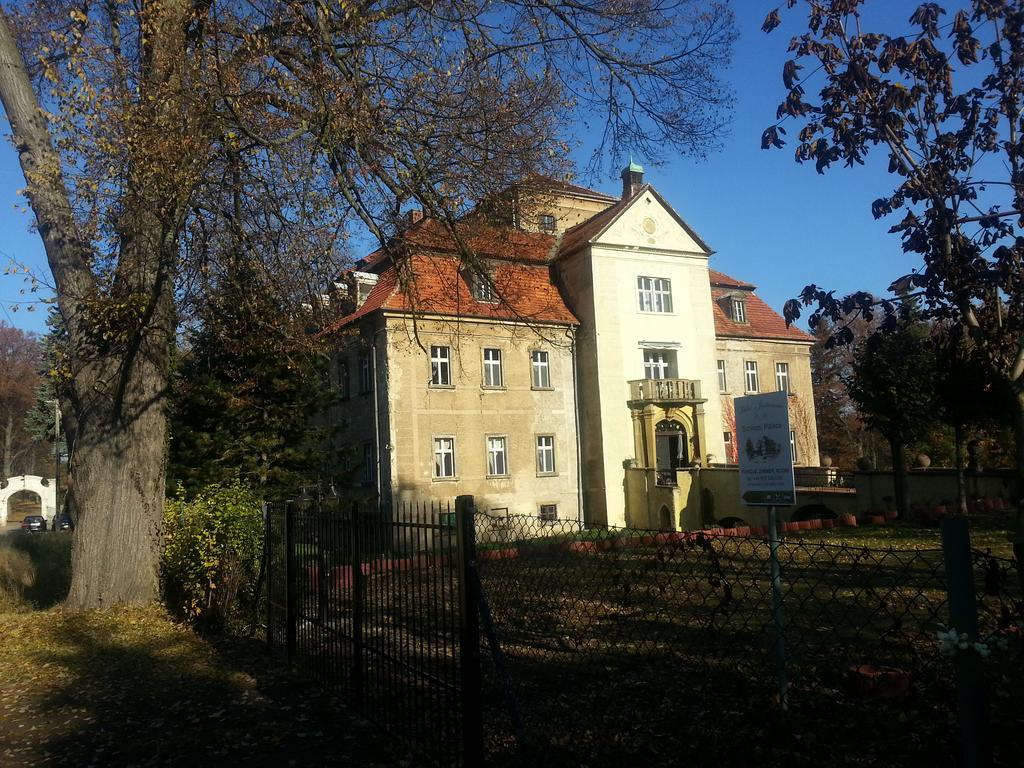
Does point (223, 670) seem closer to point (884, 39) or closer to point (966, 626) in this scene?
point (966, 626)

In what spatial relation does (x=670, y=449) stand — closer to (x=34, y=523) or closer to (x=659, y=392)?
(x=659, y=392)

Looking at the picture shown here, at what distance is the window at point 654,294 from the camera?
3053 centimetres

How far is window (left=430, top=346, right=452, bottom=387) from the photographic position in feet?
87.2

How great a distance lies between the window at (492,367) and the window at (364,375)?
403 centimetres

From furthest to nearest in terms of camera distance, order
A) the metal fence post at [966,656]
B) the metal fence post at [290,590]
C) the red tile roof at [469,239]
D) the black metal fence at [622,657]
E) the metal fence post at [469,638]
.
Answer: the red tile roof at [469,239] < the metal fence post at [290,590] < the metal fence post at [469,638] < the black metal fence at [622,657] < the metal fence post at [966,656]

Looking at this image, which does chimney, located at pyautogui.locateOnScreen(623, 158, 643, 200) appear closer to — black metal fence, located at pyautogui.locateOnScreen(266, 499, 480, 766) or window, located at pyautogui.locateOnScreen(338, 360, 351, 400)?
window, located at pyautogui.locateOnScreen(338, 360, 351, 400)

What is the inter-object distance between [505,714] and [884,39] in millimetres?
6277

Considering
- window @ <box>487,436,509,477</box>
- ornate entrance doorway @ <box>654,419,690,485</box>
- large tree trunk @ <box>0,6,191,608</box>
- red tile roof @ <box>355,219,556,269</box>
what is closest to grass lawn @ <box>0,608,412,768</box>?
large tree trunk @ <box>0,6,191,608</box>

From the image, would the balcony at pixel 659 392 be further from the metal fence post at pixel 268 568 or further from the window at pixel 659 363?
the metal fence post at pixel 268 568

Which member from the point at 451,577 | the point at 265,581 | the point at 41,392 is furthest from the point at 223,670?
the point at 41,392

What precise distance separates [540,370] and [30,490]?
52.9 meters

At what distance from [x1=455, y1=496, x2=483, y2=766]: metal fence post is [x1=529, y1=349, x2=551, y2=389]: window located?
24023 millimetres

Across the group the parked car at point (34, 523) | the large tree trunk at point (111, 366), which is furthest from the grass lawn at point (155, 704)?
the parked car at point (34, 523)

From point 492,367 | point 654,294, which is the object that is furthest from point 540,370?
point 654,294
